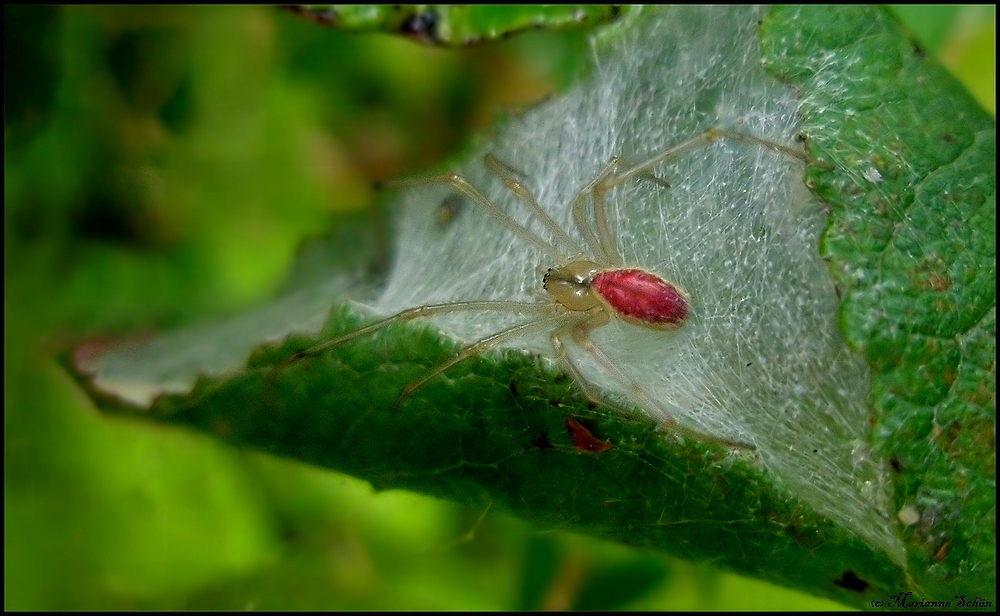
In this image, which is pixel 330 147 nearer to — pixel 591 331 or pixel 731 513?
pixel 591 331

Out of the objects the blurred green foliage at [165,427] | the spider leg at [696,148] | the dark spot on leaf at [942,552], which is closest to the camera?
the dark spot on leaf at [942,552]

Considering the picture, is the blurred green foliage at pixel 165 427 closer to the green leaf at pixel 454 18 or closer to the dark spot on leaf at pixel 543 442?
the green leaf at pixel 454 18

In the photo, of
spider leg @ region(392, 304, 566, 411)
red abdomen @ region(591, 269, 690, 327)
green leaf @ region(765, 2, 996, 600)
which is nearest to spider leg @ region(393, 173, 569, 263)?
red abdomen @ region(591, 269, 690, 327)

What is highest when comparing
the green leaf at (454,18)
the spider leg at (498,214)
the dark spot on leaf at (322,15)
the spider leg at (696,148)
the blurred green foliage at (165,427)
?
the green leaf at (454,18)

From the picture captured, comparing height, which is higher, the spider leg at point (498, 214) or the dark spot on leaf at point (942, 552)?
the spider leg at point (498, 214)

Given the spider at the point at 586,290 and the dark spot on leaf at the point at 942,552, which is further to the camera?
the spider at the point at 586,290

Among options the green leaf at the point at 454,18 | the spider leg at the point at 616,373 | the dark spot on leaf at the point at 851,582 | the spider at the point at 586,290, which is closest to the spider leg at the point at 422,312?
the spider at the point at 586,290

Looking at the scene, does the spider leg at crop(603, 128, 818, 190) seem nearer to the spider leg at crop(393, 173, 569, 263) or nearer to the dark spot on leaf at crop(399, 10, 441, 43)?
the spider leg at crop(393, 173, 569, 263)
